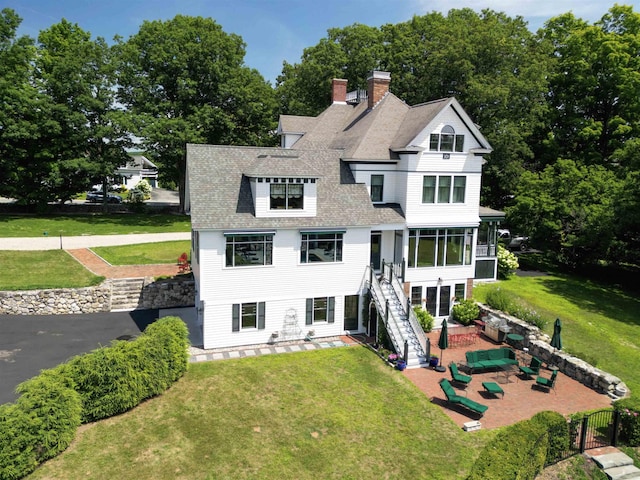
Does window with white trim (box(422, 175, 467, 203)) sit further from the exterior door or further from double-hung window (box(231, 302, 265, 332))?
double-hung window (box(231, 302, 265, 332))

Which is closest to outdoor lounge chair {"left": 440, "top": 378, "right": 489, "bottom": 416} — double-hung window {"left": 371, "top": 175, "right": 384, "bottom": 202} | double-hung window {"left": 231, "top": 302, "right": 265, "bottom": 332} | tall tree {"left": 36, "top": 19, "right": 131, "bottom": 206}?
double-hung window {"left": 231, "top": 302, "right": 265, "bottom": 332}

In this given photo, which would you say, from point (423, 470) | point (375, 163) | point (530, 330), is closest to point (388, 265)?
point (375, 163)

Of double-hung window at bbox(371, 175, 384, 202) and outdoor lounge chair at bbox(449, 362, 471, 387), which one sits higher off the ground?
double-hung window at bbox(371, 175, 384, 202)

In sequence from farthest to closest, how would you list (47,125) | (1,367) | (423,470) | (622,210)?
1. (47,125)
2. (622,210)
3. (1,367)
4. (423,470)

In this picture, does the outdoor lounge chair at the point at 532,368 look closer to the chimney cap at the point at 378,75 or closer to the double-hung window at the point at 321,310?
the double-hung window at the point at 321,310

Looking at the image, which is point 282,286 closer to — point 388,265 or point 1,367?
point 388,265

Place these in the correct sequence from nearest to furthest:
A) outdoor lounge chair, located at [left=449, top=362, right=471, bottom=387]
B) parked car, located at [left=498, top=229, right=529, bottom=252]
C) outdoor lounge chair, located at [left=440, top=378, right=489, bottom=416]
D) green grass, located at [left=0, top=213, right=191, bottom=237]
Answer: outdoor lounge chair, located at [left=440, top=378, right=489, bottom=416], outdoor lounge chair, located at [left=449, top=362, right=471, bottom=387], green grass, located at [left=0, top=213, right=191, bottom=237], parked car, located at [left=498, top=229, right=529, bottom=252]
